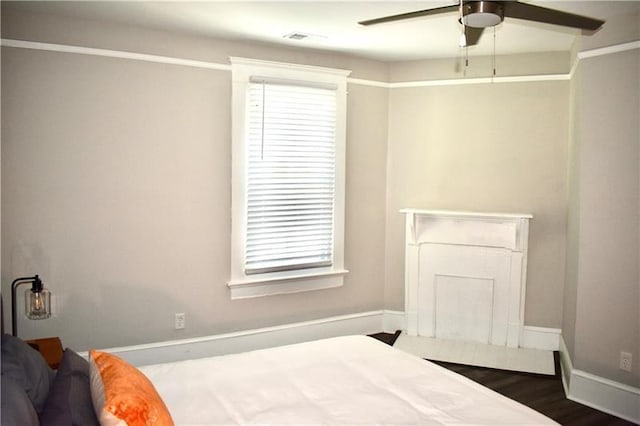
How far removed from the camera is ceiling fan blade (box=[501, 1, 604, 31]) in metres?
2.11

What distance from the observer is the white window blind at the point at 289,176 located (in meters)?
Answer: 4.48

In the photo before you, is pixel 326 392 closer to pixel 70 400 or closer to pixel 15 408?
pixel 70 400

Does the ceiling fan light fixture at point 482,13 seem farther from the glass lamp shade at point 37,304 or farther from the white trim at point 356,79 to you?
the glass lamp shade at point 37,304

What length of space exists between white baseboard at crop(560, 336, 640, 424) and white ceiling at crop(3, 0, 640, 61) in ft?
7.93

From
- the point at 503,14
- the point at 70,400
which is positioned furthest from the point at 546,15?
the point at 70,400

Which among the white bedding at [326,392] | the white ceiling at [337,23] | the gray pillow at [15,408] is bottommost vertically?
the white bedding at [326,392]

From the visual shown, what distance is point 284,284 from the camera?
185 inches

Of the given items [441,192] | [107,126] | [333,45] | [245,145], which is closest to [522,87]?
[441,192]

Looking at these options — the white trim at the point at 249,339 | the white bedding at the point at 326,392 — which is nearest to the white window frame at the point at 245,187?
the white trim at the point at 249,339

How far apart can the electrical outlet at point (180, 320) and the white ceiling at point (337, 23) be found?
7.15 ft

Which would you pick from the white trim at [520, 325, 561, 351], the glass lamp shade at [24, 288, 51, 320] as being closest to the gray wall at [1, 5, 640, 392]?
the white trim at [520, 325, 561, 351]

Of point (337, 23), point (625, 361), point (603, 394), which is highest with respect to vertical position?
point (337, 23)

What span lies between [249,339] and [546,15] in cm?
339

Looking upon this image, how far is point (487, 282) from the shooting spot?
15.9 ft
